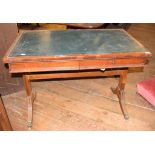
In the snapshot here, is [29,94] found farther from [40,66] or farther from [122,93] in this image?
[122,93]

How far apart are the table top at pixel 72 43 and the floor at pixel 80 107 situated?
79 cm

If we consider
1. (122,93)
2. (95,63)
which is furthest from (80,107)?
(95,63)

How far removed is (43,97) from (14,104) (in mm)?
342

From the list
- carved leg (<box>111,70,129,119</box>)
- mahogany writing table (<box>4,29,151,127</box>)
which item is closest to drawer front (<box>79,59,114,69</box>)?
mahogany writing table (<box>4,29,151,127</box>)

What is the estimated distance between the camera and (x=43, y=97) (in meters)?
2.43

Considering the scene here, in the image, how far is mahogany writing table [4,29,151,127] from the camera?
158cm

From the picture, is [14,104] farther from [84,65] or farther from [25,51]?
[84,65]

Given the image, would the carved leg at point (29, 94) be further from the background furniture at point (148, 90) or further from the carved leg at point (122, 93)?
the background furniture at point (148, 90)

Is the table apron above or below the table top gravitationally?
below

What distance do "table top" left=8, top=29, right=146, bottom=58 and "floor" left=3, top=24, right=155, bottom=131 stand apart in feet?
2.60

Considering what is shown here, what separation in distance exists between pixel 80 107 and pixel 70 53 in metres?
0.87

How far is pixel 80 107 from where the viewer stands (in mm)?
2291

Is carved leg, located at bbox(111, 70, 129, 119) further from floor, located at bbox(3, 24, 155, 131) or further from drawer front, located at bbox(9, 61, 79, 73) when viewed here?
drawer front, located at bbox(9, 61, 79, 73)

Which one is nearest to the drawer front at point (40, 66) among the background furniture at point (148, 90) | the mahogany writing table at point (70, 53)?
the mahogany writing table at point (70, 53)
